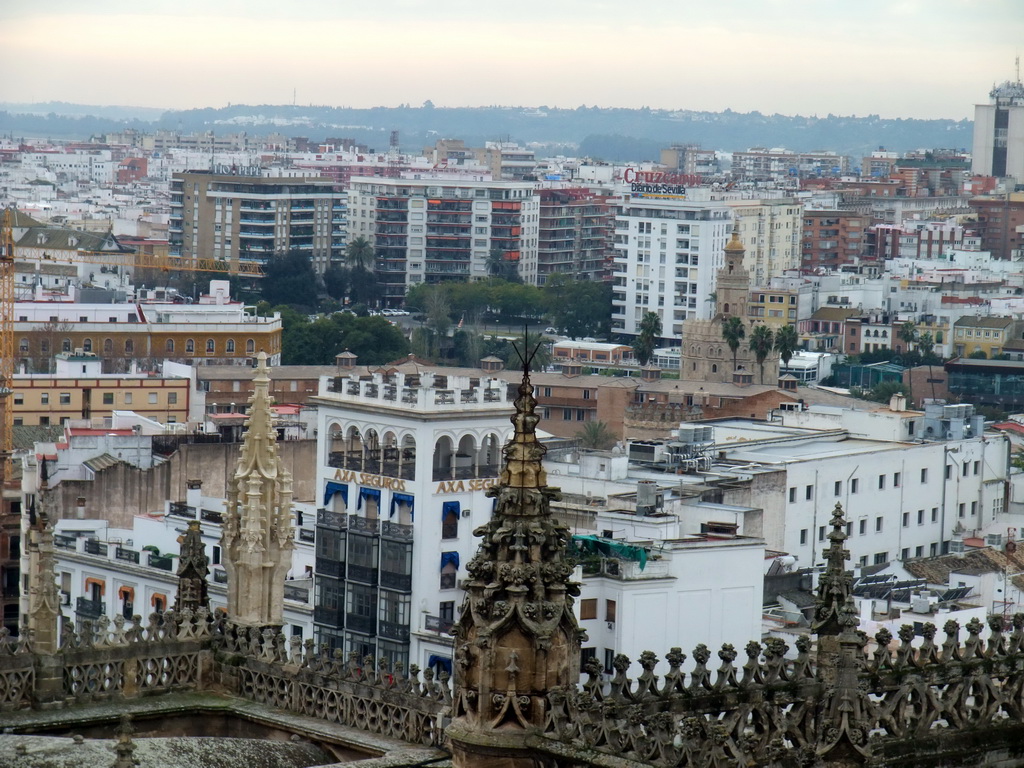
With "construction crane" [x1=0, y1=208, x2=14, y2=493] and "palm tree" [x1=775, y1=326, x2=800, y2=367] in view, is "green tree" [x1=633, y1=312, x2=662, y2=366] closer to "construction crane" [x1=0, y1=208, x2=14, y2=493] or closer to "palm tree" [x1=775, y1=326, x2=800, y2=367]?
"palm tree" [x1=775, y1=326, x2=800, y2=367]

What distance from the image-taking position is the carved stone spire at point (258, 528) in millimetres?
19766

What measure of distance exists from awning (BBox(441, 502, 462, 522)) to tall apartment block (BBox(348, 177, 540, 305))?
4653 inches

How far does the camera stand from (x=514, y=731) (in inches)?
525

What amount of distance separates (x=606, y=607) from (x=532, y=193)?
136m

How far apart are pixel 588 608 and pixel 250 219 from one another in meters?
128

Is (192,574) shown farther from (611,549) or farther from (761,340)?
(761,340)

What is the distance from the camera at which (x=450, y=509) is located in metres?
42.9

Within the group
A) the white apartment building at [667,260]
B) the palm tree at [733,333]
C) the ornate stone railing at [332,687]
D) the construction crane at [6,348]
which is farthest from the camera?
the white apartment building at [667,260]

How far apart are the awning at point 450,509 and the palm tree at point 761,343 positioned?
179 ft

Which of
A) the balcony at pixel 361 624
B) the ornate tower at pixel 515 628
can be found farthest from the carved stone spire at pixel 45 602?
the balcony at pixel 361 624

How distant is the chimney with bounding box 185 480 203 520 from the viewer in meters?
45.2

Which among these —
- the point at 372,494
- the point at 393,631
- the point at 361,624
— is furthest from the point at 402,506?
the point at 393,631

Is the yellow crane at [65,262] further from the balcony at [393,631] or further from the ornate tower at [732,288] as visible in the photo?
the balcony at [393,631]

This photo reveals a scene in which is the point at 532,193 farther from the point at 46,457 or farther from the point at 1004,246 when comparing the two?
the point at 46,457
